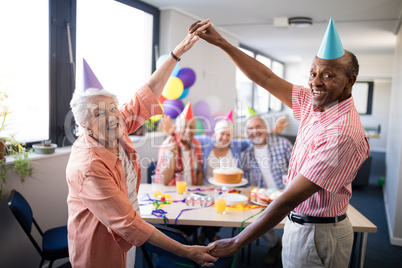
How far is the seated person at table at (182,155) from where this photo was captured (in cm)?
300

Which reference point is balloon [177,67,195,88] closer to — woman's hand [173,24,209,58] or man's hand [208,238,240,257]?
woman's hand [173,24,209,58]

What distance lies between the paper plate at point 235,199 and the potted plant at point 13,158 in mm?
1507

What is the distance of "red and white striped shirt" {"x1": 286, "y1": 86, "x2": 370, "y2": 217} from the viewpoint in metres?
1.23

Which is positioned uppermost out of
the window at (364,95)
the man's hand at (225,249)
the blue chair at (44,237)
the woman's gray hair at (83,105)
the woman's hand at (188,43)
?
the window at (364,95)

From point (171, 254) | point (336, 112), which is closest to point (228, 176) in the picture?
point (171, 254)

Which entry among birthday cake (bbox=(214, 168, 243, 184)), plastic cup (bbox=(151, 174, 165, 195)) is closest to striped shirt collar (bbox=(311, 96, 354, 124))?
birthday cake (bbox=(214, 168, 243, 184))

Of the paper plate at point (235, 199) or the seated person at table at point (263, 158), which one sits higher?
the seated person at table at point (263, 158)

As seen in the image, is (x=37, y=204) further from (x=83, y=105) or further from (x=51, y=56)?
(x=83, y=105)

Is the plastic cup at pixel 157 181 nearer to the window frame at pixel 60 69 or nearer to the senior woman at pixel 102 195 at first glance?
the window frame at pixel 60 69

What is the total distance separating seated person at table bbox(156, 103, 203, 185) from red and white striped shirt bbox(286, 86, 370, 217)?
5.46 feet

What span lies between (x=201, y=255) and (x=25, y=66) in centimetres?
224

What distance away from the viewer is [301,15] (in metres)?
4.64

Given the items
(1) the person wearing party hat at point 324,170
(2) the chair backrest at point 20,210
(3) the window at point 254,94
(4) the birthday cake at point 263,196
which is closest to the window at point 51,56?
(2) the chair backrest at point 20,210

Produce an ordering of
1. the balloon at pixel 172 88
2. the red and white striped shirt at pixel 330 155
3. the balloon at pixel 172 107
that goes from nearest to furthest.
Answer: the red and white striped shirt at pixel 330 155, the balloon at pixel 172 88, the balloon at pixel 172 107
